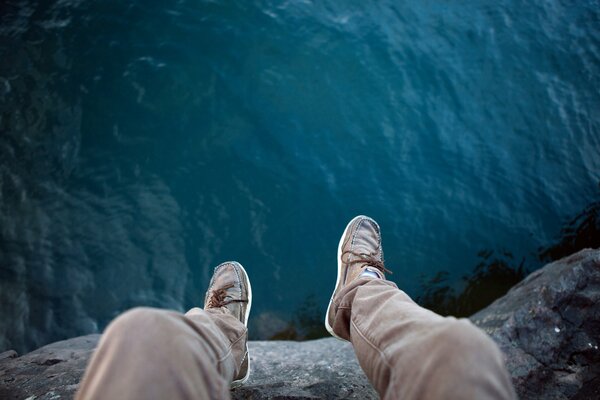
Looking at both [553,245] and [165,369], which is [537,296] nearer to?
[553,245]

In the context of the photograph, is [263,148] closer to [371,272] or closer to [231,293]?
[231,293]

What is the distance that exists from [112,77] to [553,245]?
219 inches

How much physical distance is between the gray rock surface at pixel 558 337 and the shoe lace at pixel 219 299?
2.03 meters

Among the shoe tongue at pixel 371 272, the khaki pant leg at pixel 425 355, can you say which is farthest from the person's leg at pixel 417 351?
the shoe tongue at pixel 371 272

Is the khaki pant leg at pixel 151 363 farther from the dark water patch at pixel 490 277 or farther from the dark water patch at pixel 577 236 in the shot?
the dark water patch at pixel 577 236

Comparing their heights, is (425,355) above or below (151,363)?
below

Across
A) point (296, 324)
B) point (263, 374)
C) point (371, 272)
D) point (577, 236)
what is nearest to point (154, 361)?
point (263, 374)

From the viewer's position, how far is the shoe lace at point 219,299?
2.83 meters

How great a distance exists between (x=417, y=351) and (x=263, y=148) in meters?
→ 3.45

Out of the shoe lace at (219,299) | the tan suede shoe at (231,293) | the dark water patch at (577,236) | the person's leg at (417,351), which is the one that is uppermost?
the person's leg at (417,351)

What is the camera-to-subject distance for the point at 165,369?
1240 mm

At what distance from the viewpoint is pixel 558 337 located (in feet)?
8.27

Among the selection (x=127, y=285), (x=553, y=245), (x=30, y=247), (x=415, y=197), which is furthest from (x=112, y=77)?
(x=553, y=245)

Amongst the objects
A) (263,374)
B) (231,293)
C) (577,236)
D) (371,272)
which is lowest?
(577,236)
